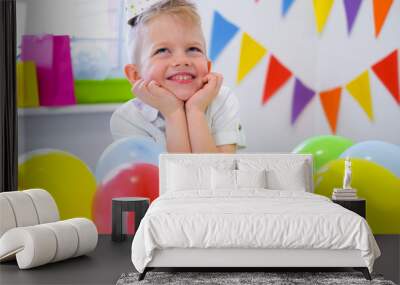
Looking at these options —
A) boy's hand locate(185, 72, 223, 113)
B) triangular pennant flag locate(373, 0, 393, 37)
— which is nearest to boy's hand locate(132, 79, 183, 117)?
boy's hand locate(185, 72, 223, 113)

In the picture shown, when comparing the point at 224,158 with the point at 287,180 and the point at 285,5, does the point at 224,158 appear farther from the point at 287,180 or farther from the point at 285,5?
the point at 285,5

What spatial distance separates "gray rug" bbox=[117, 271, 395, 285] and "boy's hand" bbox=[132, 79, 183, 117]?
2.17m

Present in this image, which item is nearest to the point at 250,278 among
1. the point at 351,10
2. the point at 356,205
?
the point at 356,205

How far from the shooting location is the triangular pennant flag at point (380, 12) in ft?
21.2

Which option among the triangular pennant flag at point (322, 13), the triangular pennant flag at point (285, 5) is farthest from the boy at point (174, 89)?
the triangular pennant flag at point (322, 13)

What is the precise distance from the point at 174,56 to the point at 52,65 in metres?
1.29

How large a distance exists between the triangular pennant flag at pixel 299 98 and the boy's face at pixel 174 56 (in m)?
0.94

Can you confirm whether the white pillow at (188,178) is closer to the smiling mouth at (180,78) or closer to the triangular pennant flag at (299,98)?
the smiling mouth at (180,78)

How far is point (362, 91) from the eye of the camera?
6480mm

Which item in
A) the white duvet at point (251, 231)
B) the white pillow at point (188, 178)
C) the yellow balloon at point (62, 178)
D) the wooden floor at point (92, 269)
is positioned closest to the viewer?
the white duvet at point (251, 231)

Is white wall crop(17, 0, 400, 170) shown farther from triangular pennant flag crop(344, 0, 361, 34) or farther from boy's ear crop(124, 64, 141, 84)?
boy's ear crop(124, 64, 141, 84)

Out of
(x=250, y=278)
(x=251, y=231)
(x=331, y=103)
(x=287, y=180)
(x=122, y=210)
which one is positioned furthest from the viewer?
(x=331, y=103)

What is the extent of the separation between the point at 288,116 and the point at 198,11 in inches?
54.7

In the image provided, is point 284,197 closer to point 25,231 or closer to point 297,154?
point 297,154
